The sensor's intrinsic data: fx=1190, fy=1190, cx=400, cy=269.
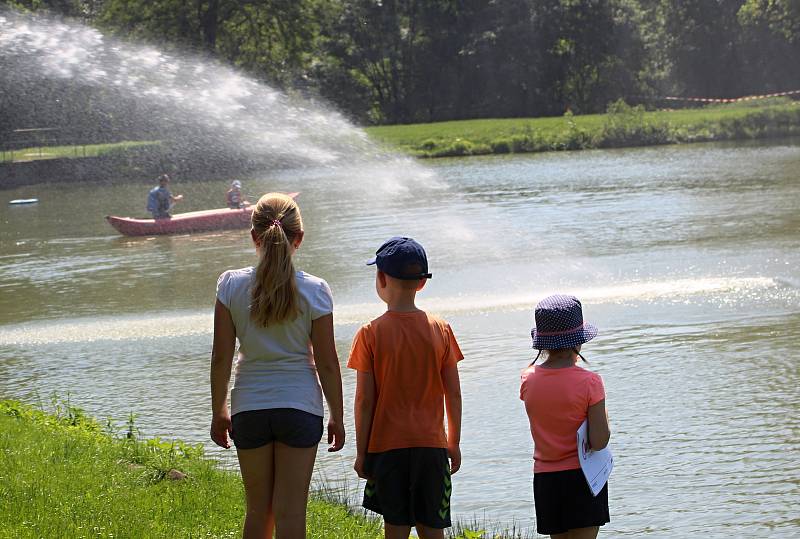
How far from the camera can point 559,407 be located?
490 cm

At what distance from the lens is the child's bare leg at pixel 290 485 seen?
16.5 ft

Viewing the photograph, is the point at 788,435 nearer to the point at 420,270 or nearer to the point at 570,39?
the point at 420,270

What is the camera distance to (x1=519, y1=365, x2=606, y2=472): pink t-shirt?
16.0 ft

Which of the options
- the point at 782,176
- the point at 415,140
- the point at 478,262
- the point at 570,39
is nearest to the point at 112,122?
the point at 415,140

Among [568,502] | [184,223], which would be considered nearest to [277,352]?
[568,502]

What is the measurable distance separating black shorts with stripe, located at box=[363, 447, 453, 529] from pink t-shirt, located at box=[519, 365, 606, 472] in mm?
→ 422

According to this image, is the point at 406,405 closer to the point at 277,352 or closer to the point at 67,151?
the point at 277,352

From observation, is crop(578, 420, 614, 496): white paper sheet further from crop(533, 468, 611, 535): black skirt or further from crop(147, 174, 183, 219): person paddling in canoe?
crop(147, 174, 183, 219): person paddling in canoe

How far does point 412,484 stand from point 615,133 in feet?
156

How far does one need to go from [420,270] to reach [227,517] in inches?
84.7

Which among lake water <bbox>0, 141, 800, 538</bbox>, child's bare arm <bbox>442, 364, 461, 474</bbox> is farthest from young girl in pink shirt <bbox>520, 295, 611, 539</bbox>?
lake water <bbox>0, 141, 800, 538</bbox>

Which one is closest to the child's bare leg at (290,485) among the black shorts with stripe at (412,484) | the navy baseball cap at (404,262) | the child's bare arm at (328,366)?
the child's bare arm at (328,366)

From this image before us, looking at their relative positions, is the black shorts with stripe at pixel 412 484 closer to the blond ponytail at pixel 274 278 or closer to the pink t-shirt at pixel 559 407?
Result: the pink t-shirt at pixel 559 407

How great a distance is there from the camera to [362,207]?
1193 inches
